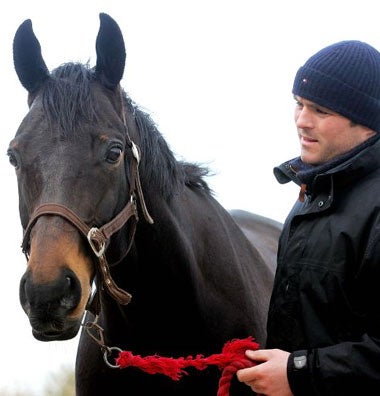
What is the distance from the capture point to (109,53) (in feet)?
9.45

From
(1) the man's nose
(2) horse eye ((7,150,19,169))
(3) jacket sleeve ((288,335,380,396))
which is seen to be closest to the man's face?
(1) the man's nose

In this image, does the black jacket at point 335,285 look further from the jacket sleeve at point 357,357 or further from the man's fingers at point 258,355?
the man's fingers at point 258,355

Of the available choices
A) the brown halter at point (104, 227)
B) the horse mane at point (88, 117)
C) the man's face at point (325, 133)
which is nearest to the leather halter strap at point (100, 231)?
the brown halter at point (104, 227)

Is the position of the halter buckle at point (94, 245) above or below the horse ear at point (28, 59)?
below

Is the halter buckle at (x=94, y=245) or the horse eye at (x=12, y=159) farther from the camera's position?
the horse eye at (x=12, y=159)

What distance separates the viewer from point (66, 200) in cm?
245

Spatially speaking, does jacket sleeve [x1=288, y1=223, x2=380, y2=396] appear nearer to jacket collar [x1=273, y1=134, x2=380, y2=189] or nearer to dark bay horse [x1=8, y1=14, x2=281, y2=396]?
jacket collar [x1=273, y1=134, x2=380, y2=189]

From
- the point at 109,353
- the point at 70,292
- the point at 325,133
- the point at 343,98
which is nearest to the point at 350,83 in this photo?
the point at 343,98

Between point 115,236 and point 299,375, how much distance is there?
0.97 m

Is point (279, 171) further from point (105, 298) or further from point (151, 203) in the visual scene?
point (105, 298)

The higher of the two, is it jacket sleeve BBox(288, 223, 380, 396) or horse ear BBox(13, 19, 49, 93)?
horse ear BBox(13, 19, 49, 93)

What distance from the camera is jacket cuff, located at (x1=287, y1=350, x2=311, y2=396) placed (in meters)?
2.13

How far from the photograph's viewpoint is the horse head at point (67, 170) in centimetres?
232

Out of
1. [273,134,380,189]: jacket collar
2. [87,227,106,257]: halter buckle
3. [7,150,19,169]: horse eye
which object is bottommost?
[87,227,106,257]: halter buckle
